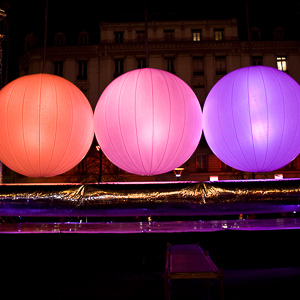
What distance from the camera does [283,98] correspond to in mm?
2252

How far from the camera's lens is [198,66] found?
17.2 meters

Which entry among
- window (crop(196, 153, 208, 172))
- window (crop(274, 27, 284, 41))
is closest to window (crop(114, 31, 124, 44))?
window (crop(196, 153, 208, 172))

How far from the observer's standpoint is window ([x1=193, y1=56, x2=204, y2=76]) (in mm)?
17094

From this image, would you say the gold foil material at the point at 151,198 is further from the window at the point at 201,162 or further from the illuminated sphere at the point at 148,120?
the window at the point at 201,162

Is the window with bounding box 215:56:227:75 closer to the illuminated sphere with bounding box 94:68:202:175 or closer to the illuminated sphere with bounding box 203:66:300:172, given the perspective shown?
the illuminated sphere with bounding box 203:66:300:172

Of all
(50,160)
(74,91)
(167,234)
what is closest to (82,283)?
(167,234)

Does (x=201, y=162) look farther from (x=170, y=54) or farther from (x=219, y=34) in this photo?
(x=219, y=34)

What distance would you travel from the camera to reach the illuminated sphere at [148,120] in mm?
2180

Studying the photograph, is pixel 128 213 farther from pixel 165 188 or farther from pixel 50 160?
pixel 50 160

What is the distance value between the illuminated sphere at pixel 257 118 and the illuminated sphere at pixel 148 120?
0.23 metres

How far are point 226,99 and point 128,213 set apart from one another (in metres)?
1.63

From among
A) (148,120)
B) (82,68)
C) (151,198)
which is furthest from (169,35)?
(148,120)

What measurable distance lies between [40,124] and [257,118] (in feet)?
5.88

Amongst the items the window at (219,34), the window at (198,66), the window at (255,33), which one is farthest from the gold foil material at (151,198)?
the window at (255,33)
